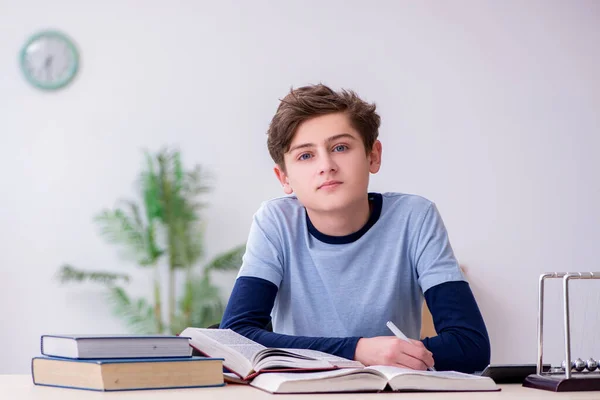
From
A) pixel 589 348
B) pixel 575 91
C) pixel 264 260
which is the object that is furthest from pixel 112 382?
pixel 575 91

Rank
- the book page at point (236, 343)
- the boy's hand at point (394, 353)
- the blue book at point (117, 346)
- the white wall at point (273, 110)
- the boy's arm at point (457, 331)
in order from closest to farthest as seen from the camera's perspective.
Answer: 1. the blue book at point (117, 346)
2. the book page at point (236, 343)
3. the boy's hand at point (394, 353)
4. the boy's arm at point (457, 331)
5. the white wall at point (273, 110)

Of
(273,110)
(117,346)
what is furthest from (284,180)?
(273,110)

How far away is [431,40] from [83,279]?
271 cm

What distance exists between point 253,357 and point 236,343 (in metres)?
0.13

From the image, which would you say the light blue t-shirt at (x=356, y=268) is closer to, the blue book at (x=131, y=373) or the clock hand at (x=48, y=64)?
the blue book at (x=131, y=373)

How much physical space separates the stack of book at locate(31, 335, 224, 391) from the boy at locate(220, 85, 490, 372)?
593 mm

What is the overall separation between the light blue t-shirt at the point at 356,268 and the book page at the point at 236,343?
42cm

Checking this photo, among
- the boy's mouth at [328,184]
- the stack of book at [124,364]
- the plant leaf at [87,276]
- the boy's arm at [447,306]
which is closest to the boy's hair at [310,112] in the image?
the boy's mouth at [328,184]

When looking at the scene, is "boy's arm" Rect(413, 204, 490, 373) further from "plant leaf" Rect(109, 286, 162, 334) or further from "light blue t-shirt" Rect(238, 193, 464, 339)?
"plant leaf" Rect(109, 286, 162, 334)

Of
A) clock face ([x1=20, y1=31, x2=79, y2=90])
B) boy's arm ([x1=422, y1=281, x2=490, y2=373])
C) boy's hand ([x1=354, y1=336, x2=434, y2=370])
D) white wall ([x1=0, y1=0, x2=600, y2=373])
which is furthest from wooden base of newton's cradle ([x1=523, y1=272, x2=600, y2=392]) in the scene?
clock face ([x1=20, y1=31, x2=79, y2=90])

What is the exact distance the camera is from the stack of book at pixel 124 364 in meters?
1.10

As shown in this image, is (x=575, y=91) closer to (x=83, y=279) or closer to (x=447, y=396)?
(x=83, y=279)

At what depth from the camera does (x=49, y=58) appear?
16.3 feet

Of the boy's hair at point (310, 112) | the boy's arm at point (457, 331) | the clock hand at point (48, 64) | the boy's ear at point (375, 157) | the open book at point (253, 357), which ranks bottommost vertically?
the boy's arm at point (457, 331)
